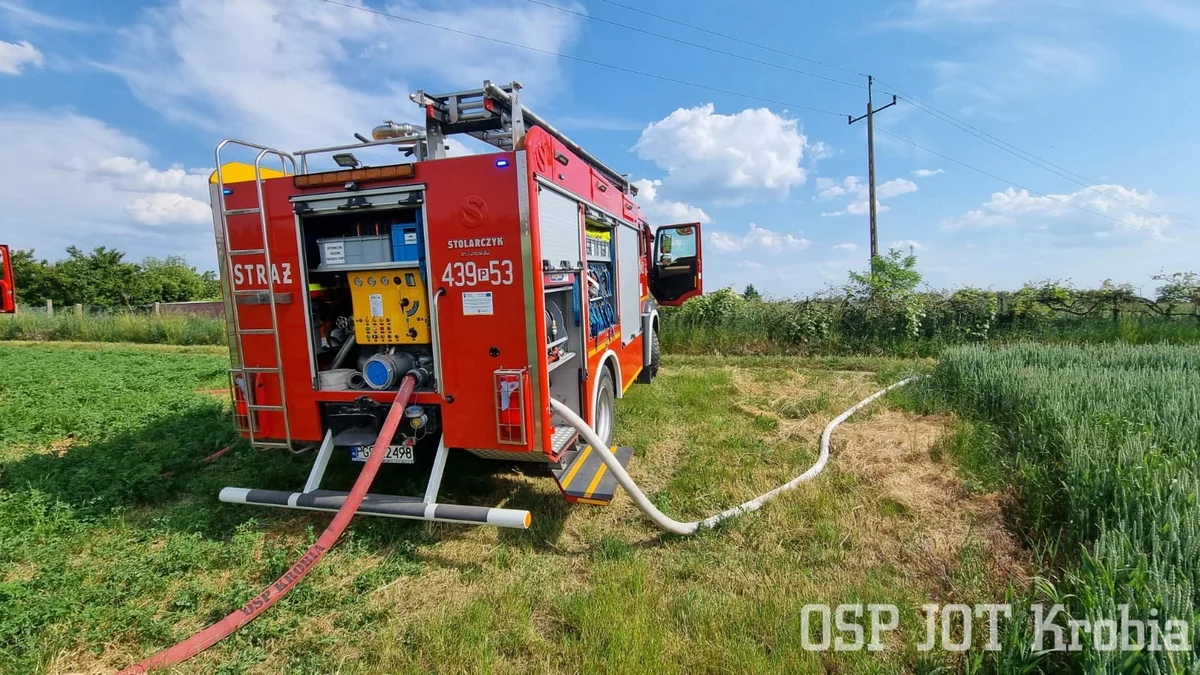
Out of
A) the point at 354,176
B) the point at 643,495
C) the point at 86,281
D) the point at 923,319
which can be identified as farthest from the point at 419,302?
the point at 86,281

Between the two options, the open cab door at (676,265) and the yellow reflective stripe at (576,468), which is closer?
the yellow reflective stripe at (576,468)

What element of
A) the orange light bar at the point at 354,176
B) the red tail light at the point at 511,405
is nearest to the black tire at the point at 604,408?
the red tail light at the point at 511,405

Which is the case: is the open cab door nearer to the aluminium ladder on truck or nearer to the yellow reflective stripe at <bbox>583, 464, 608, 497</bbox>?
the yellow reflective stripe at <bbox>583, 464, 608, 497</bbox>

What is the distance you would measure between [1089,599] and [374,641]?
125 inches

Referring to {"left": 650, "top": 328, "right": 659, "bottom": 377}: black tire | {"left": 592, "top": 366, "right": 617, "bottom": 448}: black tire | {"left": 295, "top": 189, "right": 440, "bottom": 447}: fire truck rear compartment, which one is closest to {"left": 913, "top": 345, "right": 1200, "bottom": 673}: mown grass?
{"left": 592, "top": 366, "right": 617, "bottom": 448}: black tire

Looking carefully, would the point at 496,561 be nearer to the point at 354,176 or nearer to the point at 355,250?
the point at 355,250

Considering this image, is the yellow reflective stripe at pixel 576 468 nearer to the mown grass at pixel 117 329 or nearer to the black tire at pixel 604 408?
the black tire at pixel 604 408

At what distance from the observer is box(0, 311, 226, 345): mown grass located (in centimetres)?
1811

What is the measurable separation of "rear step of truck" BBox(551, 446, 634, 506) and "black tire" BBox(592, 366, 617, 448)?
76 centimetres

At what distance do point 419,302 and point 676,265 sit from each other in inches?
258

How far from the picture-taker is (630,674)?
251 centimetres

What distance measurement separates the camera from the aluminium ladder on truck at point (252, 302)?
13.2ft

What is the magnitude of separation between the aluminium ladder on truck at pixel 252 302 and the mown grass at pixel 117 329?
16172 mm

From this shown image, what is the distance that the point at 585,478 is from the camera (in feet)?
13.6
